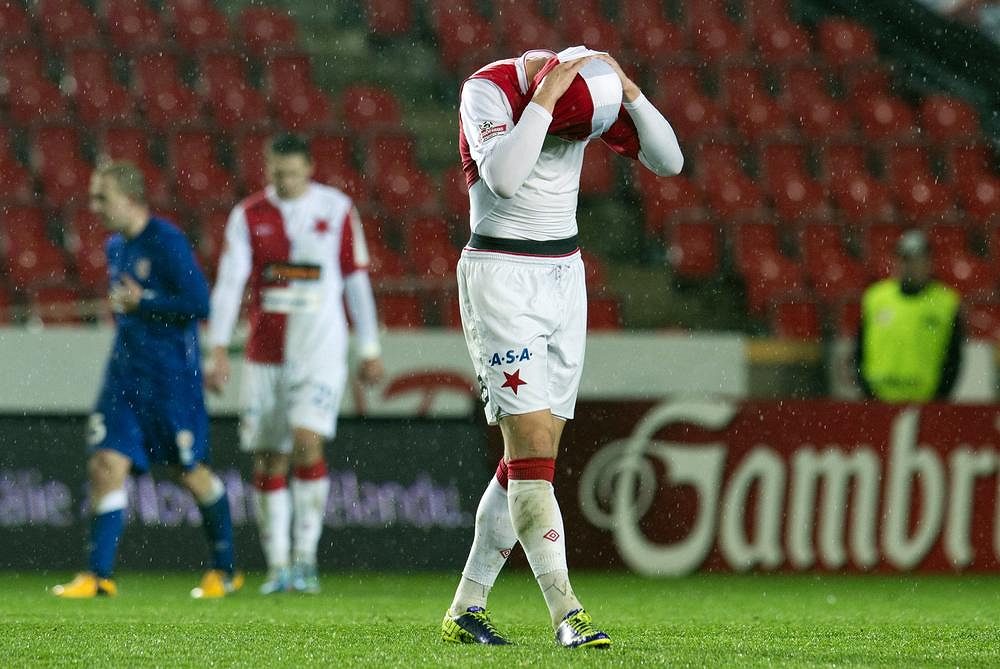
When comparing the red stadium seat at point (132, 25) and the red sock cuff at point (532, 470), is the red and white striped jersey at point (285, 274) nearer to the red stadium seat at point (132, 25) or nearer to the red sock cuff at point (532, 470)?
the red sock cuff at point (532, 470)

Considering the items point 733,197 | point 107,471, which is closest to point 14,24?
point 733,197

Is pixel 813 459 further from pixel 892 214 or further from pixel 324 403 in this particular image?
pixel 892 214

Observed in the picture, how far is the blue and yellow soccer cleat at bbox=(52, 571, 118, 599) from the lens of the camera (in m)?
7.11

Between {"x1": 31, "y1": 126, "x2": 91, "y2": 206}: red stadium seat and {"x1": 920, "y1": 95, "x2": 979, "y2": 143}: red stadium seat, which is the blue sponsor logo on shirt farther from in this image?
{"x1": 920, "y1": 95, "x2": 979, "y2": 143}: red stadium seat

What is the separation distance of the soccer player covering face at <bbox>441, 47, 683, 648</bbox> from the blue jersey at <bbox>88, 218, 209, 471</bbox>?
8.70 feet

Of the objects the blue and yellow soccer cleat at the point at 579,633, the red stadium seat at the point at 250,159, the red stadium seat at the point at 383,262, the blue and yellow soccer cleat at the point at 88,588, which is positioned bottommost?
the blue and yellow soccer cleat at the point at 88,588

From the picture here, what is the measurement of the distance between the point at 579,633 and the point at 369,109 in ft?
33.0

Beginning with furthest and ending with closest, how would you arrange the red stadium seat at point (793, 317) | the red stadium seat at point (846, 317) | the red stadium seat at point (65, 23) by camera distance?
the red stadium seat at point (65, 23)
the red stadium seat at point (793, 317)
the red stadium seat at point (846, 317)

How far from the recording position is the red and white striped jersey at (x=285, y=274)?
793 cm

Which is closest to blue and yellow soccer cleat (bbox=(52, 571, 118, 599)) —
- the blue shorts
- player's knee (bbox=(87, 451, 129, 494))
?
player's knee (bbox=(87, 451, 129, 494))

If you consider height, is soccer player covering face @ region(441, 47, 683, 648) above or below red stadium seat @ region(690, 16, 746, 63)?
below

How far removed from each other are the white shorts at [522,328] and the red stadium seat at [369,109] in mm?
9238

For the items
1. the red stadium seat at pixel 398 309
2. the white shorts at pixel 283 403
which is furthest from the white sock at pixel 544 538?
the red stadium seat at pixel 398 309

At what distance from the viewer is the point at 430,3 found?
1558 centimetres
